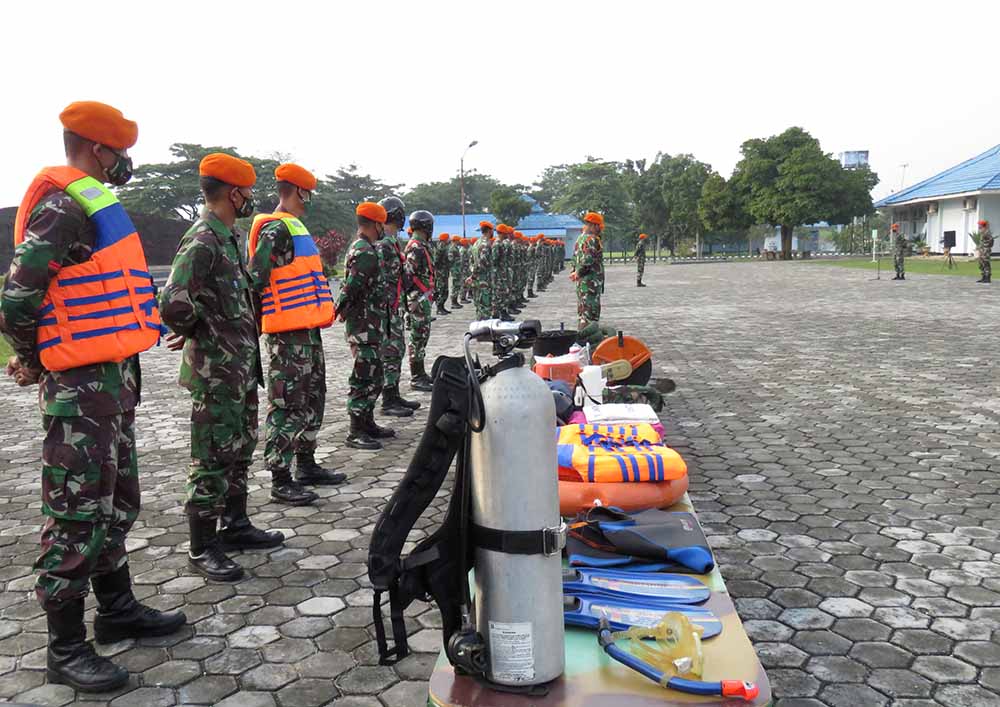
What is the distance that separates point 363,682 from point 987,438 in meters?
5.62

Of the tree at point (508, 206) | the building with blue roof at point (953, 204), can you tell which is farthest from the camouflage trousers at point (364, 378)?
the tree at point (508, 206)

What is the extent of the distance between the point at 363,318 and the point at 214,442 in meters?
2.77

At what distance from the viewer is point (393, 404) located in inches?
311

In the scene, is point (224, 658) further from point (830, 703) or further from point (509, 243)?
point (509, 243)

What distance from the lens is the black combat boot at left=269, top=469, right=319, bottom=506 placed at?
501 centimetres

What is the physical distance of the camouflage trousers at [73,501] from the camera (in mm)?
2881

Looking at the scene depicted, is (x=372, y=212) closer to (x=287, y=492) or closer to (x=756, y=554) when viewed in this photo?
(x=287, y=492)

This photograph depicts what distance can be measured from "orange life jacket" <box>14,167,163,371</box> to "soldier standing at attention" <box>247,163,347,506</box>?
1780mm

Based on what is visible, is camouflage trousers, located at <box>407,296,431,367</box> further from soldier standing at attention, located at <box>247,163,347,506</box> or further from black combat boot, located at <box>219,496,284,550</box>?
black combat boot, located at <box>219,496,284,550</box>

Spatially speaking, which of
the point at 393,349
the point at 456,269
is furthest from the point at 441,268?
the point at 393,349

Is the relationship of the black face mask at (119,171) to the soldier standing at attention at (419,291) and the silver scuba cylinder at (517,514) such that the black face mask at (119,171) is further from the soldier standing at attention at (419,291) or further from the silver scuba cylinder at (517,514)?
the soldier standing at attention at (419,291)

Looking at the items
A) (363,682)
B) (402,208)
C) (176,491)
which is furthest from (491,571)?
(402,208)

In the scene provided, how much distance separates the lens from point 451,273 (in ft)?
75.5

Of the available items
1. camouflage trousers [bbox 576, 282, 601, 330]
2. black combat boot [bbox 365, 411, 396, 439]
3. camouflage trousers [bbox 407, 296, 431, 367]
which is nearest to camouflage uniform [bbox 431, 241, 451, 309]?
camouflage trousers [bbox 576, 282, 601, 330]
